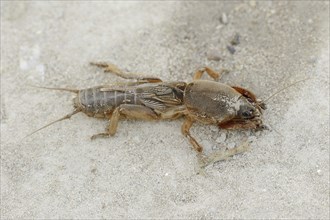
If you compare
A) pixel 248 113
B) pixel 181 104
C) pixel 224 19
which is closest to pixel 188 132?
pixel 181 104

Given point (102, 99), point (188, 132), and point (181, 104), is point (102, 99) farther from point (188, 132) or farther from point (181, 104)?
point (188, 132)

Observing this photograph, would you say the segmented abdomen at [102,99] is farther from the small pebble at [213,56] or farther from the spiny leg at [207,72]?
the small pebble at [213,56]

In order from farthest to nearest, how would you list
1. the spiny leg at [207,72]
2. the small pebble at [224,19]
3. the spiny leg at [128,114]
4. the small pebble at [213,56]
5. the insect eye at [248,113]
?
the small pebble at [224,19]
the small pebble at [213,56]
the spiny leg at [207,72]
the spiny leg at [128,114]
the insect eye at [248,113]

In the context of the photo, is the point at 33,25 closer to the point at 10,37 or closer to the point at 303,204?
the point at 10,37

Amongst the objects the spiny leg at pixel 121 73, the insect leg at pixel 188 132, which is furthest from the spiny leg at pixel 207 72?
the insect leg at pixel 188 132

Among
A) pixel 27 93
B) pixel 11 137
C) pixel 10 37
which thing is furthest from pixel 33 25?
pixel 11 137

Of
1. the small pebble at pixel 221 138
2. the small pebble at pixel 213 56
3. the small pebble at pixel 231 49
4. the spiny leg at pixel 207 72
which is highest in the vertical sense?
the small pebble at pixel 231 49
